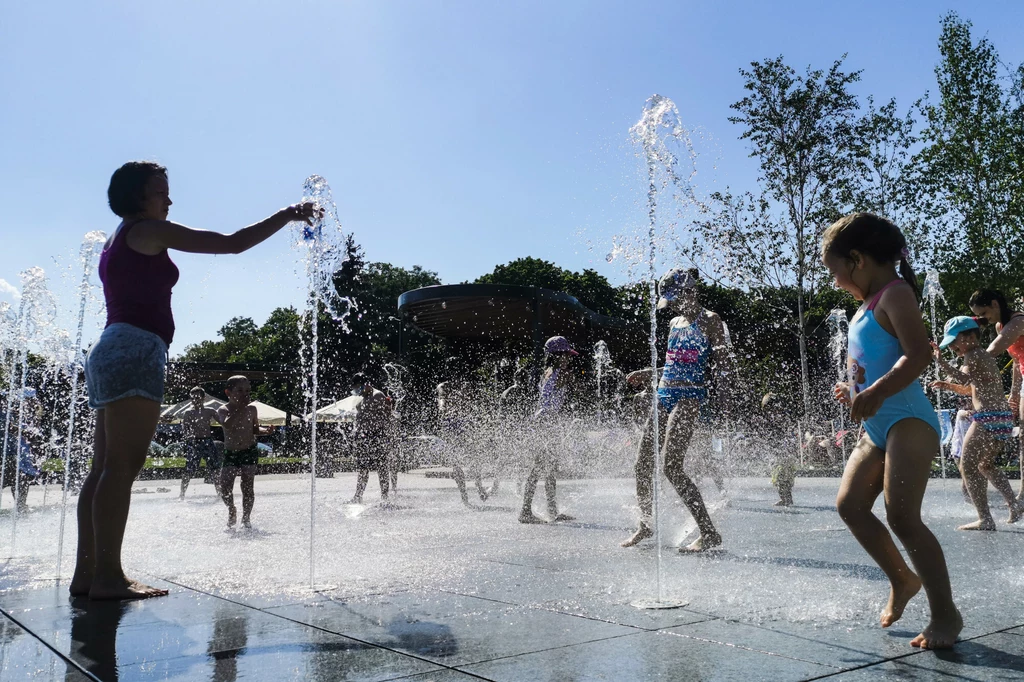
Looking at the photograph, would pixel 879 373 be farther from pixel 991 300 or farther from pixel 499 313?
pixel 499 313

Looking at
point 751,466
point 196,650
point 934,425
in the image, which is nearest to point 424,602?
point 196,650

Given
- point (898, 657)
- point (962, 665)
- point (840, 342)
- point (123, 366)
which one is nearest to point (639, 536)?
point (898, 657)

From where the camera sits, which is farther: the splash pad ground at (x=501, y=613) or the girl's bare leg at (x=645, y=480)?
the girl's bare leg at (x=645, y=480)

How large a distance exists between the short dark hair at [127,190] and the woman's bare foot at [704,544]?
341 cm

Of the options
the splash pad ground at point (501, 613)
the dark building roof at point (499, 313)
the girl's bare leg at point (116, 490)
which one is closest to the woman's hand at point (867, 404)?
the splash pad ground at point (501, 613)

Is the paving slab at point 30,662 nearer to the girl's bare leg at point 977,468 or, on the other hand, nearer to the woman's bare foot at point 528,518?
the woman's bare foot at point 528,518

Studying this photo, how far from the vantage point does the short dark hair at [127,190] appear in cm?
367

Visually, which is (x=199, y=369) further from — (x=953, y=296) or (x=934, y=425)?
(x=934, y=425)

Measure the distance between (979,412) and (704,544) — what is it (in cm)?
255

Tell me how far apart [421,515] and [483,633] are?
5530 millimetres

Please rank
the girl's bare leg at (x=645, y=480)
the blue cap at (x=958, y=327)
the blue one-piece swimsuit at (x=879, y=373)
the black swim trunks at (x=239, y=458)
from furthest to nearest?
the black swim trunks at (x=239, y=458), the blue cap at (x=958, y=327), the girl's bare leg at (x=645, y=480), the blue one-piece swimsuit at (x=879, y=373)

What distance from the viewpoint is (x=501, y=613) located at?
3045 millimetres

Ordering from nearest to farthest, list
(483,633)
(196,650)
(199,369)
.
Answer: (196,650) → (483,633) → (199,369)

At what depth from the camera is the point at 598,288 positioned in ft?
183
